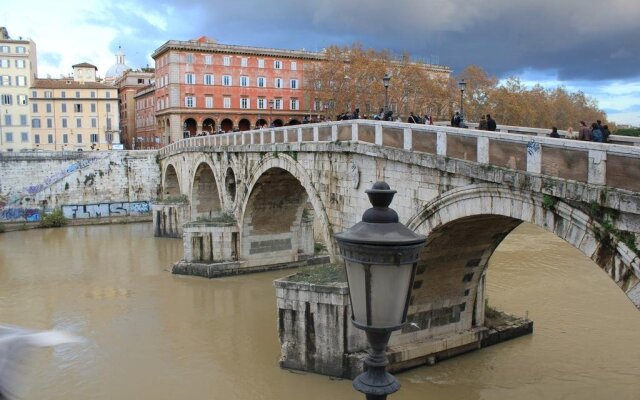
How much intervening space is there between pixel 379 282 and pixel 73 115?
2137 inches

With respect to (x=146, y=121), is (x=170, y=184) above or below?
below

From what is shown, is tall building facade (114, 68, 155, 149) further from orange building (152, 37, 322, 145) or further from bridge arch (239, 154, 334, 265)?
bridge arch (239, 154, 334, 265)

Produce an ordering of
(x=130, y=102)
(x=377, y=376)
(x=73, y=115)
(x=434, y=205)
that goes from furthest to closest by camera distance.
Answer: (x=130, y=102), (x=73, y=115), (x=434, y=205), (x=377, y=376)

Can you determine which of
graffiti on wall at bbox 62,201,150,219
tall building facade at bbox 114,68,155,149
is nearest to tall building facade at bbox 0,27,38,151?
tall building facade at bbox 114,68,155,149

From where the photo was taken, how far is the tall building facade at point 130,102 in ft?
212

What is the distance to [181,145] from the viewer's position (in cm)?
3309

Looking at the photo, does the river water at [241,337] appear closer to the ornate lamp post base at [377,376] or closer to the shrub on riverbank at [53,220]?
the ornate lamp post base at [377,376]

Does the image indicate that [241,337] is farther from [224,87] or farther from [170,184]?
[224,87]

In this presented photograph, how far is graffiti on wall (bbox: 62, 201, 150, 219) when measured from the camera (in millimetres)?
36531

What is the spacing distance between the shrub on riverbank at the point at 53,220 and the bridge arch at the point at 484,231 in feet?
92.1

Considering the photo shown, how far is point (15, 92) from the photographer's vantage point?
1956 inches

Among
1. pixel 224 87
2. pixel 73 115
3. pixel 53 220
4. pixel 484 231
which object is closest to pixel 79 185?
pixel 53 220

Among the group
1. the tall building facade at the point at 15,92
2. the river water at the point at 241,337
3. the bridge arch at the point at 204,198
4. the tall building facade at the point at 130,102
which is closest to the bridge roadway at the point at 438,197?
the river water at the point at 241,337

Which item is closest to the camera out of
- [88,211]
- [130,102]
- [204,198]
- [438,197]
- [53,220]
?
[438,197]
